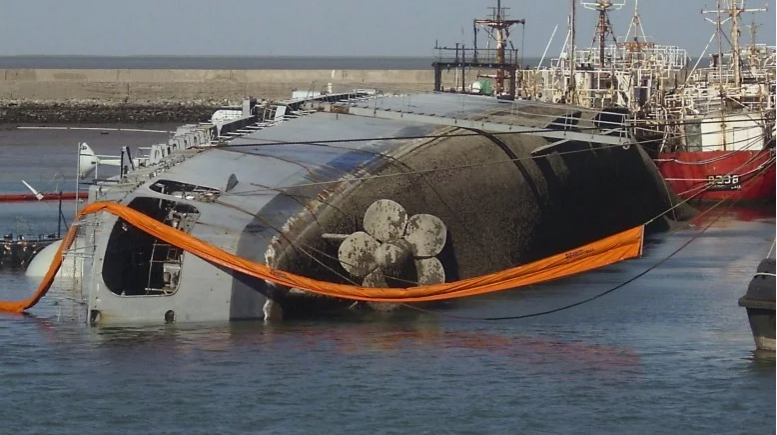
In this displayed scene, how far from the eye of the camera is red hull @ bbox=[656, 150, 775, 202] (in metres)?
50.6

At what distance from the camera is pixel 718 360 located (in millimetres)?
24406

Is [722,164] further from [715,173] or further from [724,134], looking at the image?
[724,134]

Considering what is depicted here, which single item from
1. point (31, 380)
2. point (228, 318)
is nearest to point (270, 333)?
point (228, 318)

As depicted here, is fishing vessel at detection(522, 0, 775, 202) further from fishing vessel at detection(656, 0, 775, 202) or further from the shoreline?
the shoreline

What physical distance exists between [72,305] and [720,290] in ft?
46.1

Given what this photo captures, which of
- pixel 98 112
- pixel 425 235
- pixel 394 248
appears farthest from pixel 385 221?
pixel 98 112

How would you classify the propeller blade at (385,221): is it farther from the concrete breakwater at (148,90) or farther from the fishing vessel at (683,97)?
the concrete breakwater at (148,90)

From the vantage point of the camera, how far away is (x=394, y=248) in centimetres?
2839

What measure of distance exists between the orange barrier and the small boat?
13.0 ft

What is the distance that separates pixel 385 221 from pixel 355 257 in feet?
3.77

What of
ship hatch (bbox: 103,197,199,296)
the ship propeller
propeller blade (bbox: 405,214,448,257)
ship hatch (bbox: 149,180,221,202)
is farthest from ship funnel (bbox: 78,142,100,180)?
propeller blade (bbox: 405,214,448,257)

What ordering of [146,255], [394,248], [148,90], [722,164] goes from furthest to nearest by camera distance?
[148,90] < [722,164] < [146,255] < [394,248]

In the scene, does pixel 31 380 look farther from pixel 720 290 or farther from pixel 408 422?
pixel 720 290

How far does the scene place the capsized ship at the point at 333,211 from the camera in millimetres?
27000
